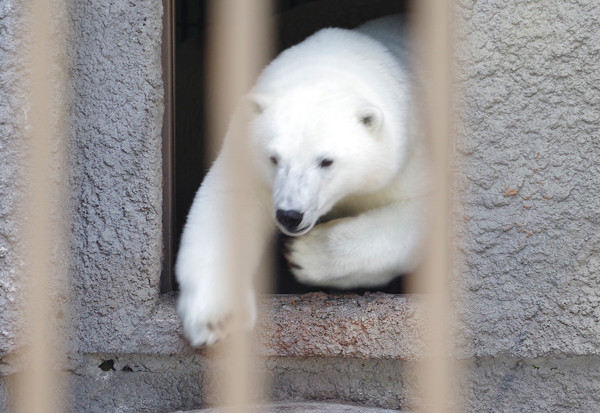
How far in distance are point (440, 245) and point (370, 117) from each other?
0.36m

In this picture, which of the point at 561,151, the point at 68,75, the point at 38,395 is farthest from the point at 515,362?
the point at 68,75

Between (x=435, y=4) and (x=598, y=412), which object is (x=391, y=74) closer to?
(x=435, y=4)

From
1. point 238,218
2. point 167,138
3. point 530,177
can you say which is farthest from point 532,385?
point 167,138

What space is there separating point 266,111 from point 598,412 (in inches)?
42.1

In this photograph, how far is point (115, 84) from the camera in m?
1.82

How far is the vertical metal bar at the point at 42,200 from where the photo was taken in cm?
170

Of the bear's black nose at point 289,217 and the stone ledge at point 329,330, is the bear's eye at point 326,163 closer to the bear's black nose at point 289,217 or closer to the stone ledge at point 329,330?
the bear's black nose at point 289,217

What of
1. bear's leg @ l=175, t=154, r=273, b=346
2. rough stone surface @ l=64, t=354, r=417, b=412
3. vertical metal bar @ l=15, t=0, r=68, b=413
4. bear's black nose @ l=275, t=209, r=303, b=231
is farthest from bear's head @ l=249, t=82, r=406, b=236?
vertical metal bar @ l=15, t=0, r=68, b=413

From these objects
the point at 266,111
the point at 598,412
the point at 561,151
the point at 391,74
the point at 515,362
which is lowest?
the point at 598,412

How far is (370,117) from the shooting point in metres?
1.90

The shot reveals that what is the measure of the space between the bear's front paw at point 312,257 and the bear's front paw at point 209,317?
0.22m

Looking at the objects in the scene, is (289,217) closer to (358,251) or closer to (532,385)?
(358,251)

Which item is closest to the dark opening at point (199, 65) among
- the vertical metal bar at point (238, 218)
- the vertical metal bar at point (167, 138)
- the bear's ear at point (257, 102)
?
the vertical metal bar at point (238, 218)

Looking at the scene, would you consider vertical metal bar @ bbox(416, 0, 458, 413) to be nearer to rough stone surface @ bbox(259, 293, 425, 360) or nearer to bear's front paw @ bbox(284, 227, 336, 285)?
rough stone surface @ bbox(259, 293, 425, 360)
